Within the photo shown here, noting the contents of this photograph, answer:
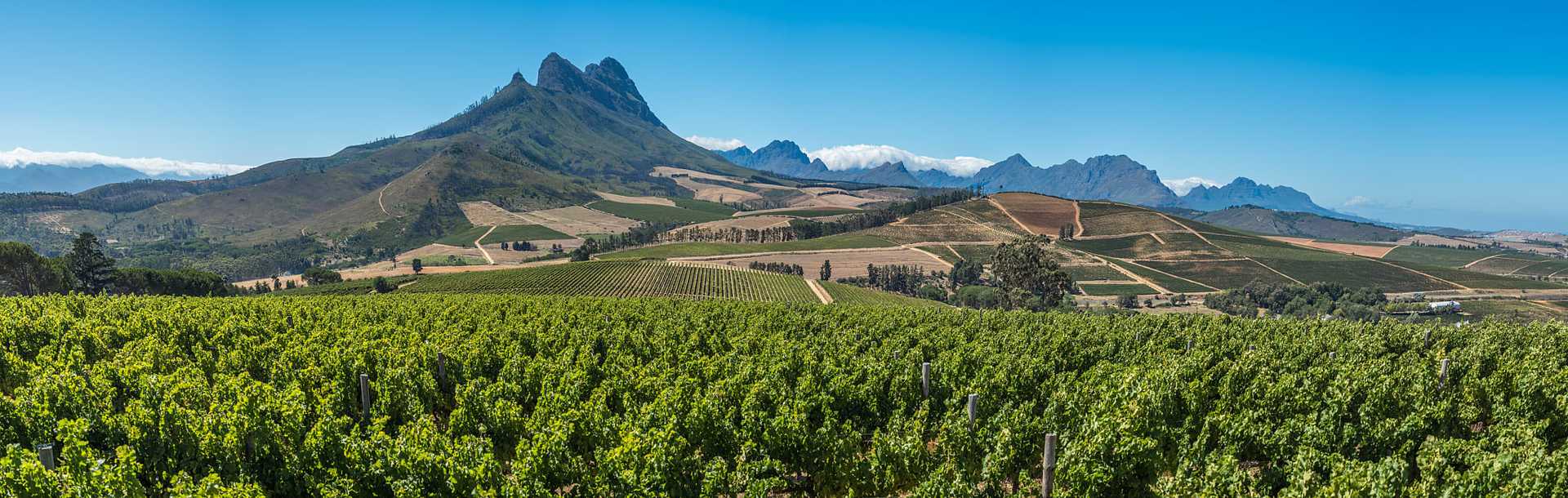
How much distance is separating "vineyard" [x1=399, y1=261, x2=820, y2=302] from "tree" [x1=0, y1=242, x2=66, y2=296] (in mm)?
45134

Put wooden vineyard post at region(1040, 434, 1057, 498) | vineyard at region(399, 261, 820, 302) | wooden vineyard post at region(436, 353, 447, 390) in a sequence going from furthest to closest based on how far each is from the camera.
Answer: vineyard at region(399, 261, 820, 302) → wooden vineyard post at region(436, 353, 447, 390) → wooden vineyard post at region(1040, 434, 1057, 498)

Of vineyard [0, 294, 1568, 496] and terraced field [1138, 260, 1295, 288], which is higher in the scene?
vineyard [0, 294, 1568, 496]

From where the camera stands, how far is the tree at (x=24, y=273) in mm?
83188

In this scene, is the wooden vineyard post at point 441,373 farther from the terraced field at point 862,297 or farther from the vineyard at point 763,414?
the terraced field at point 862,297

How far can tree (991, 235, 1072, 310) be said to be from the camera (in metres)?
89.1

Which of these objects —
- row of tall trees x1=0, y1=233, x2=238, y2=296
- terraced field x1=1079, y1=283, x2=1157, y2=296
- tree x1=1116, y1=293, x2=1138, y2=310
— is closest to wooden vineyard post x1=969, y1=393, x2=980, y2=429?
row of tall trees x1=0, y1=233, x2=238, y2=296

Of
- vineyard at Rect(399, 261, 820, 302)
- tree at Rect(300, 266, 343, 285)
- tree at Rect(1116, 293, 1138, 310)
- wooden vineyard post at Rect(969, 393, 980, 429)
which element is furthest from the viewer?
tree at Rect(300, 266, 343, 285)

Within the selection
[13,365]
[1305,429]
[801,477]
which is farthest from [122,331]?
[1305,429]

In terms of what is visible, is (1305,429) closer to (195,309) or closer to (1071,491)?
(1071,491)

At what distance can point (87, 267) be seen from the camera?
94.9 meters

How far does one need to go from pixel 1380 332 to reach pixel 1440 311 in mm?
153284

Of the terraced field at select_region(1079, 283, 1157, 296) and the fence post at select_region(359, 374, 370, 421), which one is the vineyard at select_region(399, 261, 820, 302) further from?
the fence post at select_region(359, 374, 370, 421)

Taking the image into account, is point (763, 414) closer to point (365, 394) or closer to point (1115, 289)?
point (365, 394)

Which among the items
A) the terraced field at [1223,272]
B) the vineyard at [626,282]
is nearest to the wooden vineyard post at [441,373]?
the vineyard at [626,282]
